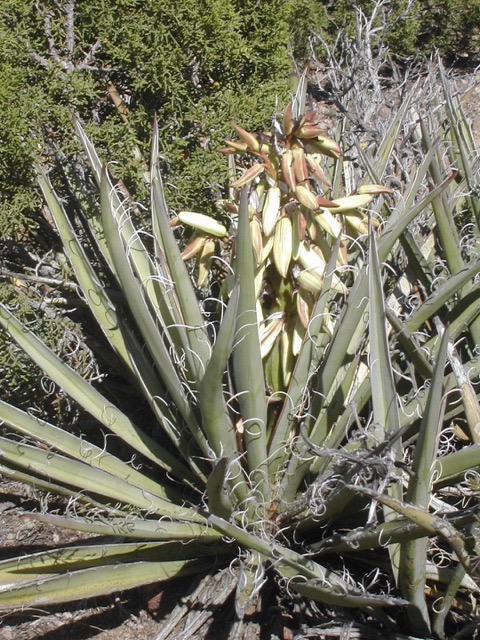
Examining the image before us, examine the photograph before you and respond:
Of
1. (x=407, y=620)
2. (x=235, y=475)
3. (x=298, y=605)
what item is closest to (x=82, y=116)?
(x=235, y=475)

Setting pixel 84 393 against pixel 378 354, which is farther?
pixel 84 393

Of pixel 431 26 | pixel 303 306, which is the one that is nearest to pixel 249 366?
pixel 303 306

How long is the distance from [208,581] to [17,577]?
0.49m

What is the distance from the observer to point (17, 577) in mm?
1641

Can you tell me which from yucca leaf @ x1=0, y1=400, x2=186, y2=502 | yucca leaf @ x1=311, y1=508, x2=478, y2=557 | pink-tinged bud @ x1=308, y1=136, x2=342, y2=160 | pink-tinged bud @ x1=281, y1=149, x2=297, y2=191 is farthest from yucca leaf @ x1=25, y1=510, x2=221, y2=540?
pink-tinged bud @ x1=308, y1=136, x2=342, y2=160

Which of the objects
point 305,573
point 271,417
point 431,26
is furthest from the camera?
point 431,26

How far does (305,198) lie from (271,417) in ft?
2.03

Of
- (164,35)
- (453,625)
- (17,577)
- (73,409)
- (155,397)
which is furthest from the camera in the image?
(73,409)

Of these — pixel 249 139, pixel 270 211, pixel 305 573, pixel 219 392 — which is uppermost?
pixel 249 139

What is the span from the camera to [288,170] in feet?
5.57

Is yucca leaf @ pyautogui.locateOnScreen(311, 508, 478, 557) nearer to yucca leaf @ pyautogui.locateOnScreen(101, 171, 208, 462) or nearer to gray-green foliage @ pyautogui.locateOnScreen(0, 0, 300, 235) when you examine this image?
yucca leaf @ pyautogui.locateOnScreen(101, 171, 208, 462)

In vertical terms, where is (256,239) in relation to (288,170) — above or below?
below

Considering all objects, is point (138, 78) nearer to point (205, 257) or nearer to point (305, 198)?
point (205, 257)

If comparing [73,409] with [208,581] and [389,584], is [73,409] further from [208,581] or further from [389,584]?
[389,584]
